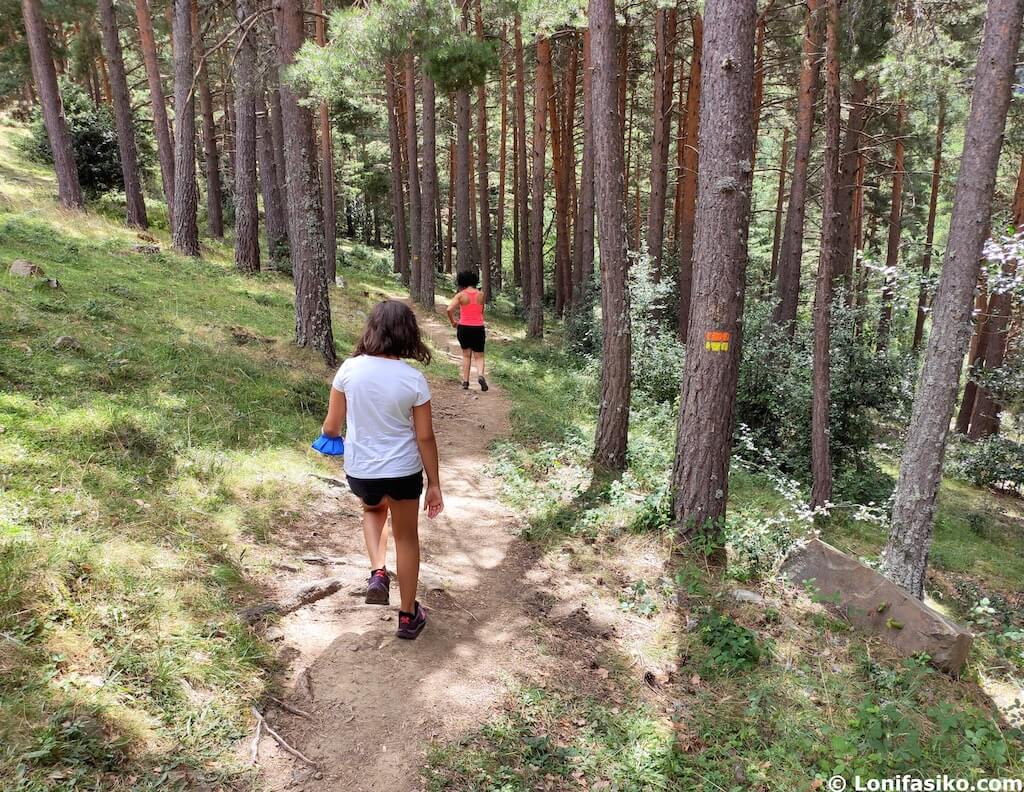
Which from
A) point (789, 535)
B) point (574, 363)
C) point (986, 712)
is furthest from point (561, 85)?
point (986, 712)

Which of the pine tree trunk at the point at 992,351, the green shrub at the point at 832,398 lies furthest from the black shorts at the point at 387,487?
the pine tree trunk at the point at 992,351

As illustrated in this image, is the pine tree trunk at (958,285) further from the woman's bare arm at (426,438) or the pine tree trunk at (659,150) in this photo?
the pine tree trunk at (659,150)

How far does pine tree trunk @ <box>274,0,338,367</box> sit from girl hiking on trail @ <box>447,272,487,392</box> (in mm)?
2065

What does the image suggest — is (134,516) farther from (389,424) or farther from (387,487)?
(389,424)

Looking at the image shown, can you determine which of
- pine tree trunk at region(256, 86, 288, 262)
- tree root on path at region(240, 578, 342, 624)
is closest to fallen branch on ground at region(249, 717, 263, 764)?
Result: tree root on path at region(240, 578, 342, 624)

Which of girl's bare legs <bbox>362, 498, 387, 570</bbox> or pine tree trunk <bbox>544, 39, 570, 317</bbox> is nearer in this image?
girl's bare legs <bbox>362, 498, 387, 570</bbox>

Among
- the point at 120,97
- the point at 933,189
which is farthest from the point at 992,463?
the point at 120,97

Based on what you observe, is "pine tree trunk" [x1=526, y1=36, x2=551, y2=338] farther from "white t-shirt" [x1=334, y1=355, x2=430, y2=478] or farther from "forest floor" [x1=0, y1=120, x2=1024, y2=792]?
"white t-shirt" [x1=334, y1=355, x2=430, y2=478]

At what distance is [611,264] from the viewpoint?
22.0 ft

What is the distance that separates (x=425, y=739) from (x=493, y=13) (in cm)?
905

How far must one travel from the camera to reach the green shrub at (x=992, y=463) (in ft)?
43.7

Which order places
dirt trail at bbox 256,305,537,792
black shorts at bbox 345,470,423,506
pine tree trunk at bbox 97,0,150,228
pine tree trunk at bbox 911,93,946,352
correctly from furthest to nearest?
pine tree trunk at bbox 97,0,150,228, pine tree trunk at bbox 911,93,946,352, black shorts at bbox 345,470,423,506, dirt trail at bbox 256,305,537,792

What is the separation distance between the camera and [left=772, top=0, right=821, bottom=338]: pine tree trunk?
A: 964 centimetres

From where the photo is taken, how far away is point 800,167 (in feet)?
34.8
